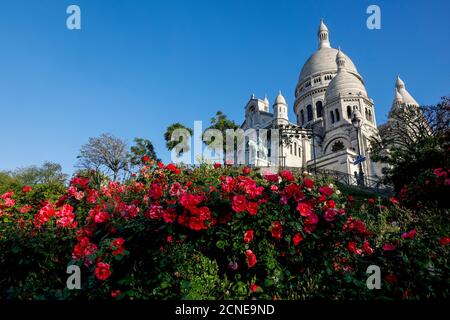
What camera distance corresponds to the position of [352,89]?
5138 centimetres

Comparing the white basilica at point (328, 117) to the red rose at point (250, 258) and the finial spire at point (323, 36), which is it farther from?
the red rose at point (250, 258)

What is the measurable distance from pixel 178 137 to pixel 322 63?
4351 cm

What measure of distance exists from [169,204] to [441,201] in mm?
10071

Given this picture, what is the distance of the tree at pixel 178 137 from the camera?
33.6 meters

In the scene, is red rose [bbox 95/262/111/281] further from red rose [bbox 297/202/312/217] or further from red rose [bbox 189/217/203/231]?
red rose [bbox 297/202/312/217]

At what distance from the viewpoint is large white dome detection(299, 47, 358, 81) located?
63.8m

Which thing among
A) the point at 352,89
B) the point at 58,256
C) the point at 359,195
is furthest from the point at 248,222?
the point at 352,89

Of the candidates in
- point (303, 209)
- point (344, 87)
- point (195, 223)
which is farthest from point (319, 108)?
point (195, 223)

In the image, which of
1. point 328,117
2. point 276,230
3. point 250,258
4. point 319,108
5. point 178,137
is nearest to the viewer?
point 250,258

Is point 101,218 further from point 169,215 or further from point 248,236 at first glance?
point 248,236

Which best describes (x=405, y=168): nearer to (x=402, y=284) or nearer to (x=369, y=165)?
(x=402, y=284)

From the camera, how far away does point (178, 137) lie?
3372 cm

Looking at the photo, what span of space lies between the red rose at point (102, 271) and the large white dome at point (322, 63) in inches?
2590

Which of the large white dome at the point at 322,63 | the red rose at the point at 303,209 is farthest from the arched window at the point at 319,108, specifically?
the red rose at the point at 303,209
